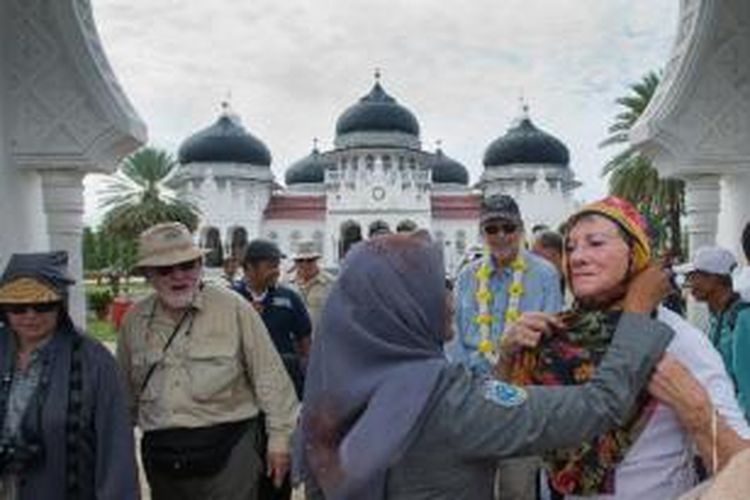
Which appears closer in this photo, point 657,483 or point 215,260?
point 657,483

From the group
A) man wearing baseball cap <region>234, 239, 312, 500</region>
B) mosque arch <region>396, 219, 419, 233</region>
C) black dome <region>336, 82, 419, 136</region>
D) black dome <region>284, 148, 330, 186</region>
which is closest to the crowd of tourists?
mosque arch <region>396, 219, 419, 233</region>

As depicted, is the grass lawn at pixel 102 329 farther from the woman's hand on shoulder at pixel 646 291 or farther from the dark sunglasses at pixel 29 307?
the woman's hand on shoulder at pixel 646 291

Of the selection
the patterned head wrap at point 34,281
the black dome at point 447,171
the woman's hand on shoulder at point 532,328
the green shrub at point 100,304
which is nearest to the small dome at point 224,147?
the black dome at point 447,171

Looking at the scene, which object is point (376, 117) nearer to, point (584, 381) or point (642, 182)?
point (642, 182)

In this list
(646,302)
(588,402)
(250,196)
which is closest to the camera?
(588,402)

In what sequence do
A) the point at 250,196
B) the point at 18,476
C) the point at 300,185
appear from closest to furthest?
1. the point at 18,476
2. the point at 250,196
3. the point at 300,185

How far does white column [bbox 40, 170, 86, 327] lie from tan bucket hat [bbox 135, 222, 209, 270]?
1551 mm

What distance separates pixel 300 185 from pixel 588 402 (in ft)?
235

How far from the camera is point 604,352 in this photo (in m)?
2.06

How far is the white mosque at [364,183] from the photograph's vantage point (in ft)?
210

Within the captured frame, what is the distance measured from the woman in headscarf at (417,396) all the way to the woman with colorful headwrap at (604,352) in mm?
168

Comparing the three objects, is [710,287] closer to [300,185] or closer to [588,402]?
[588,402]

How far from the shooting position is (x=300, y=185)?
73062 millimetres

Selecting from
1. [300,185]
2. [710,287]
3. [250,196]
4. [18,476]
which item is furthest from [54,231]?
[300,185]
